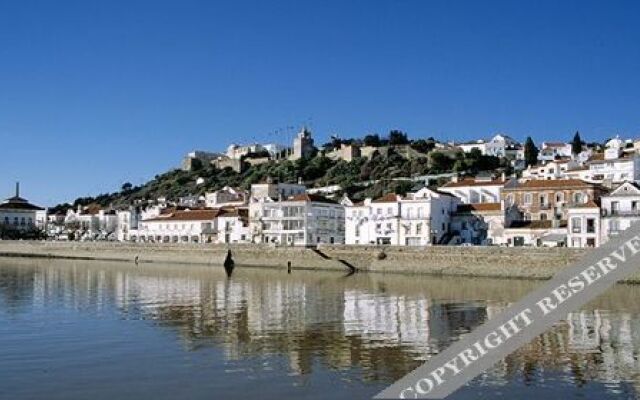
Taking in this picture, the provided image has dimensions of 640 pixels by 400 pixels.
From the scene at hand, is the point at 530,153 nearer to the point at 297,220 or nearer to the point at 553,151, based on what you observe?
the point at 553,151

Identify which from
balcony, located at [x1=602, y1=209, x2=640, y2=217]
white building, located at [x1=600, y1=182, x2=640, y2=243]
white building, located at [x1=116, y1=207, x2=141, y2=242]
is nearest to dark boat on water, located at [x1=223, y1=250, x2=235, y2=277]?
white building, located at [x1=600, y1=182, x2=640, y2=243]

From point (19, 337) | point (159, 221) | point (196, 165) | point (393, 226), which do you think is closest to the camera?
point (19, 337)

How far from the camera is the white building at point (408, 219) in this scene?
68.9 m

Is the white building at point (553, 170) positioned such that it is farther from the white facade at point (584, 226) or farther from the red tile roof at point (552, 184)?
the white facade at point (584, 226)

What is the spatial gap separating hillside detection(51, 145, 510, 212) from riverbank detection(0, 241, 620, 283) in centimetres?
3640

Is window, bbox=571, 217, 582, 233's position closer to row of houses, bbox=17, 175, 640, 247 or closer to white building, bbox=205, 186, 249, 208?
row of houses, bbox=17, 175, 640, 247

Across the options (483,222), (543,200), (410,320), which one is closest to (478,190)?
(483,222)

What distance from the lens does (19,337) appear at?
24438 mm

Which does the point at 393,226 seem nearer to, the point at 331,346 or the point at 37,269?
the point at 37,269

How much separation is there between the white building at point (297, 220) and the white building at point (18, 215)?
55033 mm

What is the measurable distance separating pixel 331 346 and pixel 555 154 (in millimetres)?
98274

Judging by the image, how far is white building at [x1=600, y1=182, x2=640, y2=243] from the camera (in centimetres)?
5656

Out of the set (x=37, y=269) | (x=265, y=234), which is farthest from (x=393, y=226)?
(x=37, y=269)

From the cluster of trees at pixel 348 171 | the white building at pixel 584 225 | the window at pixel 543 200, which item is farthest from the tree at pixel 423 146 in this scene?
the white building at pixel 584 225
